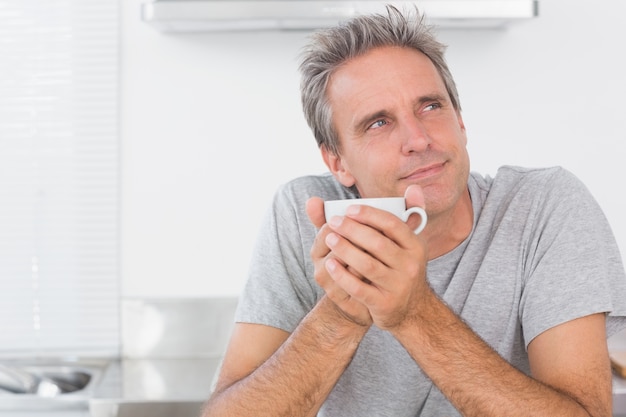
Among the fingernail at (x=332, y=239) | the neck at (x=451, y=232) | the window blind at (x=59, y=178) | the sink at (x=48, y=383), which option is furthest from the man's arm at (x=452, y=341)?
the window blind at (x=59, y=178)

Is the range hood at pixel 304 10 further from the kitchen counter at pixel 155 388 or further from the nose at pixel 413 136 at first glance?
the kitchen counter at pixel 155 388

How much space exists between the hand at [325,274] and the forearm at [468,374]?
0.06m

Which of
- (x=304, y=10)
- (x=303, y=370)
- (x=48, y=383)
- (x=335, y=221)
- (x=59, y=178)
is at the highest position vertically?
(x=304, y=10)

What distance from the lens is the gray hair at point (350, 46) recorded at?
4.88 ft

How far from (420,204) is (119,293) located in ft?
4.96

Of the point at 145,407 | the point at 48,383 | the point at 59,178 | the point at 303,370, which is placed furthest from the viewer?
the point at 59,178

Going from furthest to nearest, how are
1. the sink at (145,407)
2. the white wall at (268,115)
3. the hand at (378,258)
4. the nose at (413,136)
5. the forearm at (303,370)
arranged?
1. the white wall at (268,115)
2. the sink at (145,407)
3. the nose at (413,136)
4. the forearm at (303,370)
5. the hand at (378,258)

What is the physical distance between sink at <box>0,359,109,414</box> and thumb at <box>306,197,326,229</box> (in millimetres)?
1116

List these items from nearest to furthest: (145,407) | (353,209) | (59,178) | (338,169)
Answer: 1. (353,209)
2. (338,169)
3. (145,407)
4. (59,178)

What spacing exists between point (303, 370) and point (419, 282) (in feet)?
0.85

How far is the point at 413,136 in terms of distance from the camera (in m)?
1.41

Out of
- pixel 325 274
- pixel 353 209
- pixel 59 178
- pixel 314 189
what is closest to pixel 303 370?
pixel 325 274

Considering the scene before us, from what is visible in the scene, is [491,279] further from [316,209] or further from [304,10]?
[304,10]

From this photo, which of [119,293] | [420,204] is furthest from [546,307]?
[119,293]
